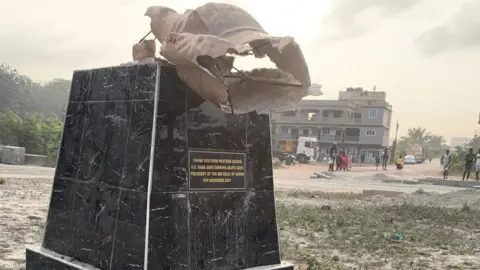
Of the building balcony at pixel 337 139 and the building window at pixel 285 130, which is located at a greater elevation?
the building window at pixel 285 130

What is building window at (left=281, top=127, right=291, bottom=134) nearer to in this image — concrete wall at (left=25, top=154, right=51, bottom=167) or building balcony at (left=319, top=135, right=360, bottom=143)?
building balcony at (left=319, top=135, right=360, bottom=143)

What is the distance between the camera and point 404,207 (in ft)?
38.0

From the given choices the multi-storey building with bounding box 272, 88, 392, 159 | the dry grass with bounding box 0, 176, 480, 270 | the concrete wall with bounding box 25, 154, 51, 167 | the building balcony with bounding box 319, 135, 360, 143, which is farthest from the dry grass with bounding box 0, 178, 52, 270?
the building balcony with bounding box 319, 135, 360, 143

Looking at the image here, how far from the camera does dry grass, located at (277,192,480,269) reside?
6105mm

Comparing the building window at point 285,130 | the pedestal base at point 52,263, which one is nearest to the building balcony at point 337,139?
the building window at point 285,130

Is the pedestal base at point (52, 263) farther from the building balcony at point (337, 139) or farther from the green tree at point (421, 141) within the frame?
the green tree at point (421, 141)

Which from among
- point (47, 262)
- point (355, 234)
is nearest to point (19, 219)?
point (47, 262)

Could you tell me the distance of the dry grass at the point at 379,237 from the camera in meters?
6.11

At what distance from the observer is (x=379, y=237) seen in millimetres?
7641

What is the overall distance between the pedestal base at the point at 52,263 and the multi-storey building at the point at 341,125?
57219 mm

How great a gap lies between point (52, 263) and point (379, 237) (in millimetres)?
5200

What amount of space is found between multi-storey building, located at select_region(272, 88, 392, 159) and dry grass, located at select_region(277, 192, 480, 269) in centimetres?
5058

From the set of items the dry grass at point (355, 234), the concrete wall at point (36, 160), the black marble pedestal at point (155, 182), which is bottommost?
the concrete wall at point (36, 160)

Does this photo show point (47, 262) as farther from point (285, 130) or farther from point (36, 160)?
point (285, 130)
